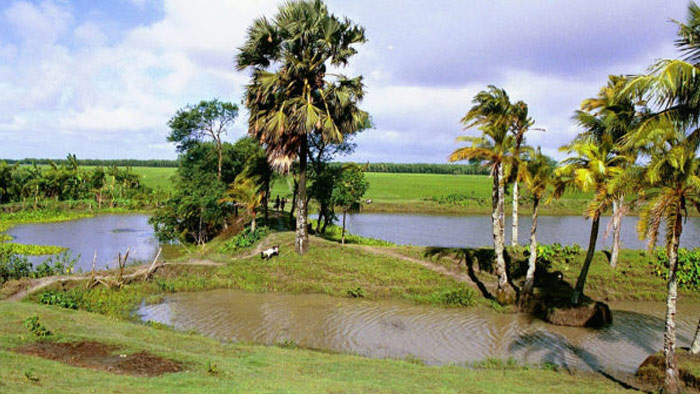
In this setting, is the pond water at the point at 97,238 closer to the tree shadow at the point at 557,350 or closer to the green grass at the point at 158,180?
the green grass at the point at 158,180

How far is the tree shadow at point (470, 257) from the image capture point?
20158 millimetres

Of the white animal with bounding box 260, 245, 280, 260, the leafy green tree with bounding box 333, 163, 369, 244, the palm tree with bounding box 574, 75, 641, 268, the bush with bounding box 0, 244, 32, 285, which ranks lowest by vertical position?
the bush with bounding box 0, 244, 32, 285

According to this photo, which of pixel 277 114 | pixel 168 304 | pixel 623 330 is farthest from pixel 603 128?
pixel 168 304

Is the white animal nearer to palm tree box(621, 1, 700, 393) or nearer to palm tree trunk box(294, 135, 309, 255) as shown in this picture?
palm tree trunk box(294, 135, 309, 255)

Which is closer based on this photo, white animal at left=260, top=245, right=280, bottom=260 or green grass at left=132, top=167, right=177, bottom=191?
white animal at left=260, top=245, right=280, bottom=260

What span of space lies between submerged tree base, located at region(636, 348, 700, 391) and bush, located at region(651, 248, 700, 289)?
1058 centimetres

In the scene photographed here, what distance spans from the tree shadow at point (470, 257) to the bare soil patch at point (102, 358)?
44.2ft

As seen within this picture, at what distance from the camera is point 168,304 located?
17.2m

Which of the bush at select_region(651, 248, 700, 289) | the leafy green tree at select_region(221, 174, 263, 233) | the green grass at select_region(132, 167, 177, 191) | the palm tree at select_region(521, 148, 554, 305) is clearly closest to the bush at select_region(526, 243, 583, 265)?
the bush at select_region(651, 248, 700, 289)

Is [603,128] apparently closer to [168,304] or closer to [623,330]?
[623,330]

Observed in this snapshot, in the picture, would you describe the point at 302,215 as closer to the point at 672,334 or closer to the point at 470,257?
the point at 470,257

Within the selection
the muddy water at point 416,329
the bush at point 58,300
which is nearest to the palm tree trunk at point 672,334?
the muddy water at point 416,329

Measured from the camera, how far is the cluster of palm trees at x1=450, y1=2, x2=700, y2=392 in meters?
10.2

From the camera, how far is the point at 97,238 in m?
33.7
